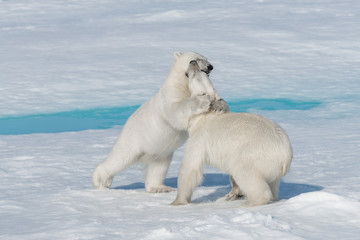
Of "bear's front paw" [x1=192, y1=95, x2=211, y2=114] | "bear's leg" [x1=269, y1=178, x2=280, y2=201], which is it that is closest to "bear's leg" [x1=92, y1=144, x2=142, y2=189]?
"bear's front paw" [x1=192, y1=95, x2=211, y2=114]

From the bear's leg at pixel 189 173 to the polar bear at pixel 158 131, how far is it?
0.29m

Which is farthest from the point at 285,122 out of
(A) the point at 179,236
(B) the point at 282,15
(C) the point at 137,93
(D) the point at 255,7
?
(D) the point at 255,7

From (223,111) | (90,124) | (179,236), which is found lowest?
(90,124)

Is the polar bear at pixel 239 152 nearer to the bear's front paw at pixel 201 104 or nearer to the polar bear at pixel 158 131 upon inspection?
the bear's front paw at pixel 201 104

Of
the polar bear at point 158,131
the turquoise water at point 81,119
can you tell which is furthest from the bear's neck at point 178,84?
the turquoise water at point 81,119

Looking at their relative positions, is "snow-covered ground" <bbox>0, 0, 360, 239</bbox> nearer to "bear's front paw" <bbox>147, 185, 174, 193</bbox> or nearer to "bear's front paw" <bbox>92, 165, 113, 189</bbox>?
"bear's front paw" <bbox>92, 165, 113, 189</bbox>

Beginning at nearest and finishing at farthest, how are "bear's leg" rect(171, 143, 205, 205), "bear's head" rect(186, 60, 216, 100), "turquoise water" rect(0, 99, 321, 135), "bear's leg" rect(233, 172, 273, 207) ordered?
"bear's leg" rect(233, 172, 273, 207) < "bear's leg" rect(171, 143, 205, 205) < "bear's head" rect(186, 60, 216, 100) < "turquoise water" rect(0, 99, 321, 135)

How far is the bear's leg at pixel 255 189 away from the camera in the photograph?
3.01 m

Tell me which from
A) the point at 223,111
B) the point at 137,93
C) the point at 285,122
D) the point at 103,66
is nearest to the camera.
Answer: the point at 223,111

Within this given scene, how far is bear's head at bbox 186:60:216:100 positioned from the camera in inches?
142

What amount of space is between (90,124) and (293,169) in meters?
3.35

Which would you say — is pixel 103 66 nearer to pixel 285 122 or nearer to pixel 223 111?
pixel 285 122

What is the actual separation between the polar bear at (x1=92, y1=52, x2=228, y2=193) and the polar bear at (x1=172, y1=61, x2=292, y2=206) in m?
0.17

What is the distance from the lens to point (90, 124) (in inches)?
288
